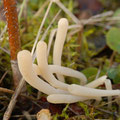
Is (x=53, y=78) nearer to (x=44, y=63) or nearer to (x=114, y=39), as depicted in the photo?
(x=44, y=63)

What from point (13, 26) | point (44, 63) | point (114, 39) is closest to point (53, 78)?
point (44, 63)

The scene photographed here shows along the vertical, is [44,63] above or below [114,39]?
below

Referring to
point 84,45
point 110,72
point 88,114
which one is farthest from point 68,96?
point 84,45

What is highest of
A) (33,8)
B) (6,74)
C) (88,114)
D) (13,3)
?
(33,8)

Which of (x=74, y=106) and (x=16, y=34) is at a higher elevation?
(x=16, y=34)

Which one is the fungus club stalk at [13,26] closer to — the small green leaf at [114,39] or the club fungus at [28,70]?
the club fungus at [28,70]

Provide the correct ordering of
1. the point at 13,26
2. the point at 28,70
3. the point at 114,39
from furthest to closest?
the point at 114,39, the point at 13,26, the point at 28,70

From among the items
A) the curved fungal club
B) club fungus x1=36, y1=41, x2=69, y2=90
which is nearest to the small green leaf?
the curved fungal club

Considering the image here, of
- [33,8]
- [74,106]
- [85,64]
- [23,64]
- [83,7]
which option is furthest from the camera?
[83,7]

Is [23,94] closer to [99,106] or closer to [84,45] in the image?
[99,106]

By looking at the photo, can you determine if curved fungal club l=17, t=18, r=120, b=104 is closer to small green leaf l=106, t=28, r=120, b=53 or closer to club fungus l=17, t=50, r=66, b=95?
club fungus l=17, t=50, r=66, b=95

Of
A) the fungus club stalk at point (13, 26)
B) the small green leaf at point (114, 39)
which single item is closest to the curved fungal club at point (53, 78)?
the fungus club stalk at point (13, 26)
